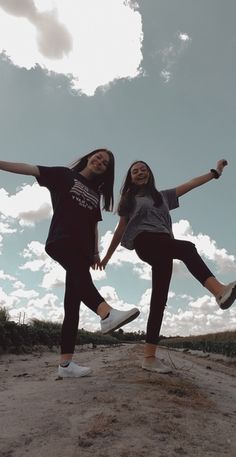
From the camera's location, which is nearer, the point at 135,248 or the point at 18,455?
the point at 18,455

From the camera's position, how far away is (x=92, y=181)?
3471 mm

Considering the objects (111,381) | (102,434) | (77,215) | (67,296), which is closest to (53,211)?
(77,215)

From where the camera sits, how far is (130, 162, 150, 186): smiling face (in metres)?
3.70

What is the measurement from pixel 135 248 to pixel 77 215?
0.64 meters

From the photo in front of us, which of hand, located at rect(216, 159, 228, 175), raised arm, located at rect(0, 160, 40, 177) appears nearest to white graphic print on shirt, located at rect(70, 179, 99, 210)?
raised arm, located at rect(0, 160, 40, 177)

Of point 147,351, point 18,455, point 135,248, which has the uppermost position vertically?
point 135,248

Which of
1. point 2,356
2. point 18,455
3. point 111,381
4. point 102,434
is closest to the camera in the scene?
point 18,455

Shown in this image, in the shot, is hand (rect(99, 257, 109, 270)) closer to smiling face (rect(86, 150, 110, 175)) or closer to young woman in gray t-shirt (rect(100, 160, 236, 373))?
young woman in gray t-shirt (rect(100, 160, 236, 373))

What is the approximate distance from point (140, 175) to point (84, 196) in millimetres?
672

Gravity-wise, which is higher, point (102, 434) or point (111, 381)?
point (111, 381)

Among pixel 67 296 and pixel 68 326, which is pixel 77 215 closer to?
pixel 67 296

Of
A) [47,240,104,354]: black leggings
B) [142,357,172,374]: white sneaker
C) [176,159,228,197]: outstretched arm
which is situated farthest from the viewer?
[176,159,228,197]: outstretched arm

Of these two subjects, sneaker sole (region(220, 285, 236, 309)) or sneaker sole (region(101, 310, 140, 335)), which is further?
sneaker sole (region(220, 285, 236, 309))

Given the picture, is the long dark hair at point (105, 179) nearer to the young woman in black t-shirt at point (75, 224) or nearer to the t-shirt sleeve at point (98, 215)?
the young woman in black t-shirt at point (75, 224)
